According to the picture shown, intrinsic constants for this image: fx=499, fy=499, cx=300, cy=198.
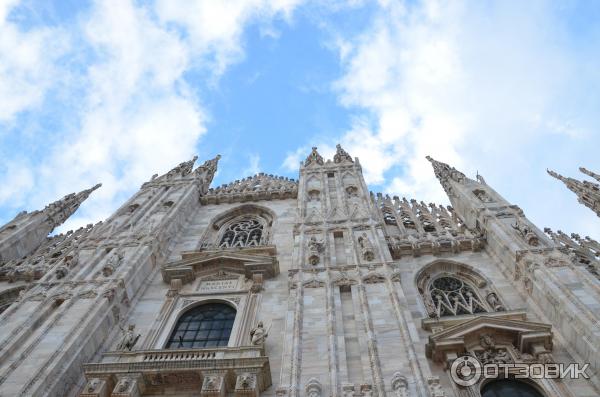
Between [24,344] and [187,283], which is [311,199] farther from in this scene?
[24,344]

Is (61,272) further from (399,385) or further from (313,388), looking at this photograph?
(399,385)

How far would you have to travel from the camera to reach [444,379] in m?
11.3

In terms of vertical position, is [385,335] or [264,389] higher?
[385,335]

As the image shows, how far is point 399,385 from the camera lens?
31.3ft

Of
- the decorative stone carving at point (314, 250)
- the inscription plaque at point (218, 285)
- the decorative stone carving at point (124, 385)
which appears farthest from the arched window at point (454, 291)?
the decorative stone carving at point (124, 385)

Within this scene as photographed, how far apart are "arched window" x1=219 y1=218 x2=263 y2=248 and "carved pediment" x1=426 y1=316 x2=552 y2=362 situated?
30.7 ft

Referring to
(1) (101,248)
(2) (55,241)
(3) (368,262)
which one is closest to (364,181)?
(3) (368,262)

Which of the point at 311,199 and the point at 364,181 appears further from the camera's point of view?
the point at 364,181

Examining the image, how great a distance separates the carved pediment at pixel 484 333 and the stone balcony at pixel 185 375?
4.07 metres

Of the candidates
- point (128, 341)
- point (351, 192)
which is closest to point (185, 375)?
point (128, 341)

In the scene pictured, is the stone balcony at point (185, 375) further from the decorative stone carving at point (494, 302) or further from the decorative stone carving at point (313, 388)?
the decorative stone carving at point (494, 302)

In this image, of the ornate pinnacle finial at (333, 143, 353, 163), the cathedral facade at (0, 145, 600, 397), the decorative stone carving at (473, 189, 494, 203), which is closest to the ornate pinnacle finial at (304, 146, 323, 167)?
the ornate pinnacle finial at (333, 143, 353, 163)

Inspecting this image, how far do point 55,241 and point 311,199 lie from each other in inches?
446

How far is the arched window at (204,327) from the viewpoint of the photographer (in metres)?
13.5
